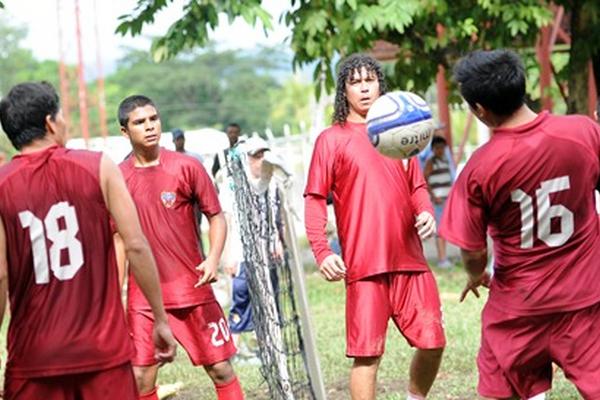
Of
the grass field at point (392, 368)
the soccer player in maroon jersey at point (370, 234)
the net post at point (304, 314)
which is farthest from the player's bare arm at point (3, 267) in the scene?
the grass field at point (392, 368)

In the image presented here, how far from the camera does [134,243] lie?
5.64m

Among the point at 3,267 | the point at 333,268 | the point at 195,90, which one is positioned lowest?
the point at 195,90

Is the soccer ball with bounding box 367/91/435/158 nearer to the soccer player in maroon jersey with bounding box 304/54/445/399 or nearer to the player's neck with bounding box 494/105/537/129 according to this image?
the soccer player in maroon jersey with bounding box 304/54/445/399

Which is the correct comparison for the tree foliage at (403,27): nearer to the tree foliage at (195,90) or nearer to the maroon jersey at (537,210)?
the maroon jersey at (537,210)

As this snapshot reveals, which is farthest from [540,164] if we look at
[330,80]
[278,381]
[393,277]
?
[330,80]

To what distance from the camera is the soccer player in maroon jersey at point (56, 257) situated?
549 cm

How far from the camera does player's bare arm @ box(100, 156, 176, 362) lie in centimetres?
556

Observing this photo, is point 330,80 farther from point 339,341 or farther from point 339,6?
point 339,341

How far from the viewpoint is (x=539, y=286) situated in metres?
6.18

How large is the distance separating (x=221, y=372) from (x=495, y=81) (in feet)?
9.92

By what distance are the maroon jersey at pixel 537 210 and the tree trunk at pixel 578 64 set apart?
1042cm

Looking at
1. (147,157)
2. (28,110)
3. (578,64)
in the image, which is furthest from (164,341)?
(578,64)

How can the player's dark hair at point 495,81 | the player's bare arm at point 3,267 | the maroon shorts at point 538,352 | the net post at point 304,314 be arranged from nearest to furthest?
the player's bare arm at point 3,267 < the player's dark hair at point 495,81 < the maroon shorts at point 538,352 < the net post at point 304,314

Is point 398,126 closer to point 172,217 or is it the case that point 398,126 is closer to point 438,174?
point 172,217
